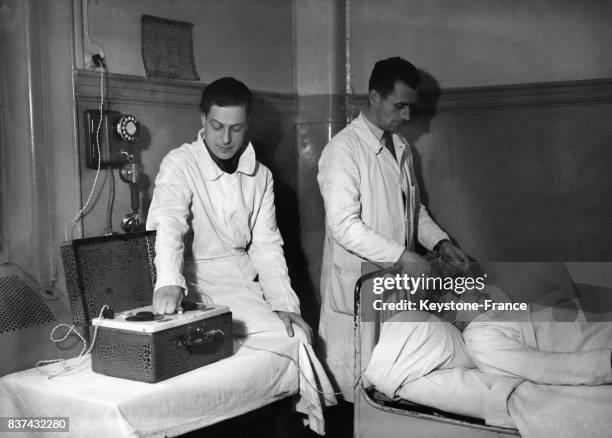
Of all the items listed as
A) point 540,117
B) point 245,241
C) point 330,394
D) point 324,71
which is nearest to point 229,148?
point 245,241

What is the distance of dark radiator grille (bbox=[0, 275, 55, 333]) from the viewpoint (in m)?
2.71

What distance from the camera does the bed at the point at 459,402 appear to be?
6.97ft

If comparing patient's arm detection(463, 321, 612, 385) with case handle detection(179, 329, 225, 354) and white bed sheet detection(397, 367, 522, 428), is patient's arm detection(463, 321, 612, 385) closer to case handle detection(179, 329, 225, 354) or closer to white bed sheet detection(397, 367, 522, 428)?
white bed sheet detection(397, 367, 522, 428)

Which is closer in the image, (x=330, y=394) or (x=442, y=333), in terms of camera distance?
(x=442, y=333)

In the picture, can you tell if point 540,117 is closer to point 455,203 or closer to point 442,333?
point 455,203

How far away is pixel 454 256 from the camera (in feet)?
11.2

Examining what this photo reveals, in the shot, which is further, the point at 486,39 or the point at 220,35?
the point at 486,39

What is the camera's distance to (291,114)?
440cm

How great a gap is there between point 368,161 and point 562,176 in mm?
1193

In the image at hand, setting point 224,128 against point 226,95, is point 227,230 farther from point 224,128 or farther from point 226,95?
point 226,95

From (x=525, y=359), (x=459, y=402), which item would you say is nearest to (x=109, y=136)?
(x=459, y=402)

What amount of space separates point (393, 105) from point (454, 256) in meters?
0.83

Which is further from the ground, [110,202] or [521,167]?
[521,167]

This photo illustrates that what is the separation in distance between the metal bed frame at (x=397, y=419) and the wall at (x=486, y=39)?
1.98 m
